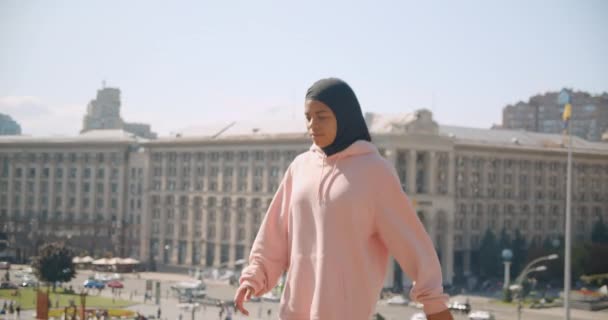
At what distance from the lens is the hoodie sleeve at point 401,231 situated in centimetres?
755

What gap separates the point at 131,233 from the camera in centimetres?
9838

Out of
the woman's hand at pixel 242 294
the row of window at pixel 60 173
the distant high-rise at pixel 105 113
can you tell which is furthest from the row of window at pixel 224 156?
the woman's hand at pixel 242 294

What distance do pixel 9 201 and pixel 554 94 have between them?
281 ft

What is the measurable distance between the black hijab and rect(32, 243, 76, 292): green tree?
190ft

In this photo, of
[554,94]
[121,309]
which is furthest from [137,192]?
[554,94]

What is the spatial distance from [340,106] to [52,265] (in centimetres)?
5878

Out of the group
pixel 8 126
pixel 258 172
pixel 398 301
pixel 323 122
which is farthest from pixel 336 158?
pixel 8 126

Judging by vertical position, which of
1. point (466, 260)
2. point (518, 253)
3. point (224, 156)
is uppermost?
point (224, 156)

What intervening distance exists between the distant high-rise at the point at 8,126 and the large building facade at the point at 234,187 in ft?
4.28

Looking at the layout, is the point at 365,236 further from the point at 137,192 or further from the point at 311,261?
the point at 137,192

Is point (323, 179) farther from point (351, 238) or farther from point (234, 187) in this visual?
point (234, 187)

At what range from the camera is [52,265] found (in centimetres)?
6359

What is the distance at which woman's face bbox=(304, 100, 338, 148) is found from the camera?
798 cm

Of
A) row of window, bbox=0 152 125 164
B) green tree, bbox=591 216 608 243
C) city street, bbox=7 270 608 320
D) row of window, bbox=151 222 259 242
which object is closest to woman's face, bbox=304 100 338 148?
city street, bbox=7 270 608 320
